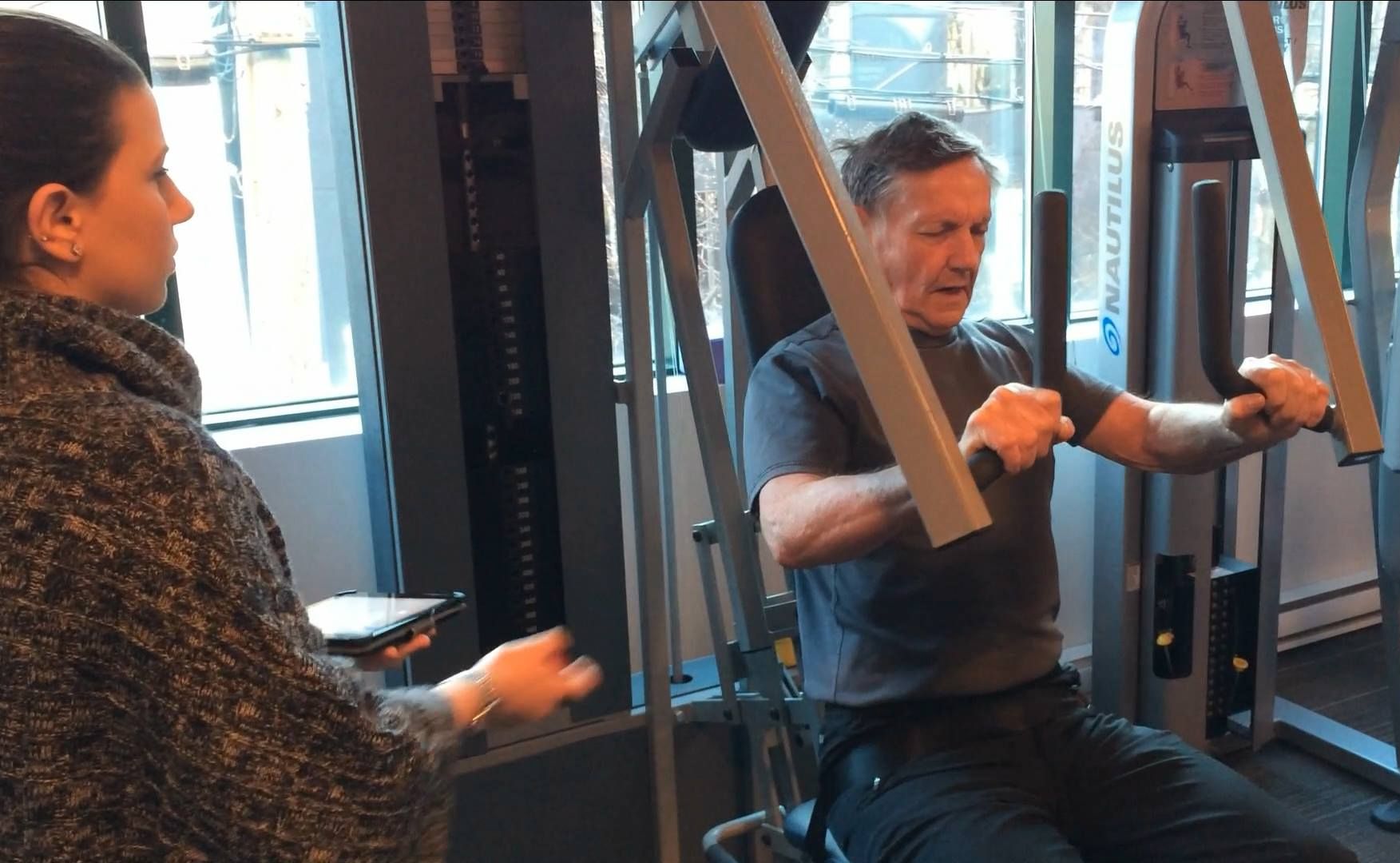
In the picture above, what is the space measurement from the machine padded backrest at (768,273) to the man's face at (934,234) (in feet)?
0.52

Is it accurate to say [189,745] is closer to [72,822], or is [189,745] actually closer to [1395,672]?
[72,822]

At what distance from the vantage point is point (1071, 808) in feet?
4.76

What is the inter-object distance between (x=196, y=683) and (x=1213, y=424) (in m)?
1.25

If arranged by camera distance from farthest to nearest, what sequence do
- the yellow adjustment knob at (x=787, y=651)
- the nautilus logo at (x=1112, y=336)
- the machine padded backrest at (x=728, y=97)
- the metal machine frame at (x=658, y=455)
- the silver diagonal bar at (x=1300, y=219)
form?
the nautilus logo at (x=1112, y=336) → the yellow adjustment knob at (x=787, y=651) → the metal machine frame at (x=658, y=455) → the machine padded backrest at (x=728, y=97) → the silver diagonal bar at (x=1300, y=219)

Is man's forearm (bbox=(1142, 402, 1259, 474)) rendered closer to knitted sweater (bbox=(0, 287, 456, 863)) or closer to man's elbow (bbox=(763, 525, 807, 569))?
man's elbow (bbox=(763, 525, 807, 569))

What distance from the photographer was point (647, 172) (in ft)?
5.80

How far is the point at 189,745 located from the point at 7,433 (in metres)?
0.26

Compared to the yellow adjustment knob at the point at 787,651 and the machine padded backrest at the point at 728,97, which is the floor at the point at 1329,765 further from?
the machine padded backrest at the point at 728,97

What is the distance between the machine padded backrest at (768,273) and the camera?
170 centimetres

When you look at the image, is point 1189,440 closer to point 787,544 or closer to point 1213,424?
point 1213,424

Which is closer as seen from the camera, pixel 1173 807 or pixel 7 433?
pixel 7 433

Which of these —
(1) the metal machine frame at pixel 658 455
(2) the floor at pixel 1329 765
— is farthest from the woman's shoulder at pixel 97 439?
(2) the floor at pixel 1329 765

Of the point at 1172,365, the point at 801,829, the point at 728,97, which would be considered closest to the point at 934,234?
the point at 728,97

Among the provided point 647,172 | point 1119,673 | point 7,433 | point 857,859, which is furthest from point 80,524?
point 1119,673
